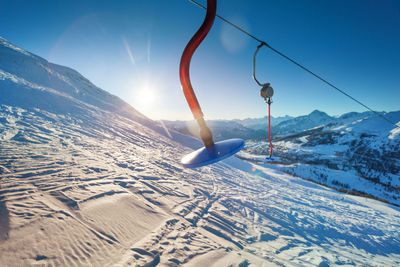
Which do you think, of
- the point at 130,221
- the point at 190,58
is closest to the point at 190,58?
the point at 190,58

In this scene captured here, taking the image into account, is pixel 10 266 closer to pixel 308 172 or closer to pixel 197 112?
pixel 197 112

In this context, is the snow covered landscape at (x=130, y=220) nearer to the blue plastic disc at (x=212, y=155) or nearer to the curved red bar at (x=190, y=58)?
the blue plastic disc at (x=212, y=155)

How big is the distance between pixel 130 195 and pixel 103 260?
1706 mm

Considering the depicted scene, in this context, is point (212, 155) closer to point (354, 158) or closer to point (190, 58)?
point (190, 58)

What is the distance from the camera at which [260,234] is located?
3967 millimetres

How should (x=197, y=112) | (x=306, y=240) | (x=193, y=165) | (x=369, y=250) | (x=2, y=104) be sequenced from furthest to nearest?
(x=2, y=104)
(x=369, y=250)
(x=306, y=240)
(x=193, y=165)
(x=197, y=112)

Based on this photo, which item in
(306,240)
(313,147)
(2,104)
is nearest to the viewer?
(306,240)

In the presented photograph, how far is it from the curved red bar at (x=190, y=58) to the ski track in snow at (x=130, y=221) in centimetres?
240

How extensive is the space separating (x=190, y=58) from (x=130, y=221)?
10.1 feet

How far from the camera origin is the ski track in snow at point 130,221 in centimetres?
217

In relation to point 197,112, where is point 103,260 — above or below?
below

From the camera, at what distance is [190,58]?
1084 millimetres

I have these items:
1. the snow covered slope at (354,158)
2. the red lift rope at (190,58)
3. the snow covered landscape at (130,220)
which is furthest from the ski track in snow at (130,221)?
the snow covered slope at (354,158)

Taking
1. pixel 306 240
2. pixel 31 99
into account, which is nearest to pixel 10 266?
pixel 306 240
